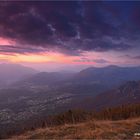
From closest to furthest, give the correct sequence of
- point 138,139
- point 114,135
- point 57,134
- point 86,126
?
1. point 138,139
2. point 114,135
3. point 57,134
4. point 86,126

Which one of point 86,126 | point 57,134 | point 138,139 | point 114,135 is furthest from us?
point 86,126

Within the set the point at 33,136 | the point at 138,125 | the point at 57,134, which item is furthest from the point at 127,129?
the point at 33,136

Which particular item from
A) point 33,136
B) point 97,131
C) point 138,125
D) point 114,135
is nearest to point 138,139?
point 114,135

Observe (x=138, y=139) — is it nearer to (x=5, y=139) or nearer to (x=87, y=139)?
(x=87, y=139)

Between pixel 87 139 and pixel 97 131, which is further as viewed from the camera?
pixel 97 131

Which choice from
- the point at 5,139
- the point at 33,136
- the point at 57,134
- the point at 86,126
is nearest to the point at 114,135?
the point at 86,126

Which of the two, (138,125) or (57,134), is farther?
(138,125)

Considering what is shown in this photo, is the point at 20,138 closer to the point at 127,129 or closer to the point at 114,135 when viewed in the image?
the point at 114,135

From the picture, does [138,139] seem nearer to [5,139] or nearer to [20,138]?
[20,138]
